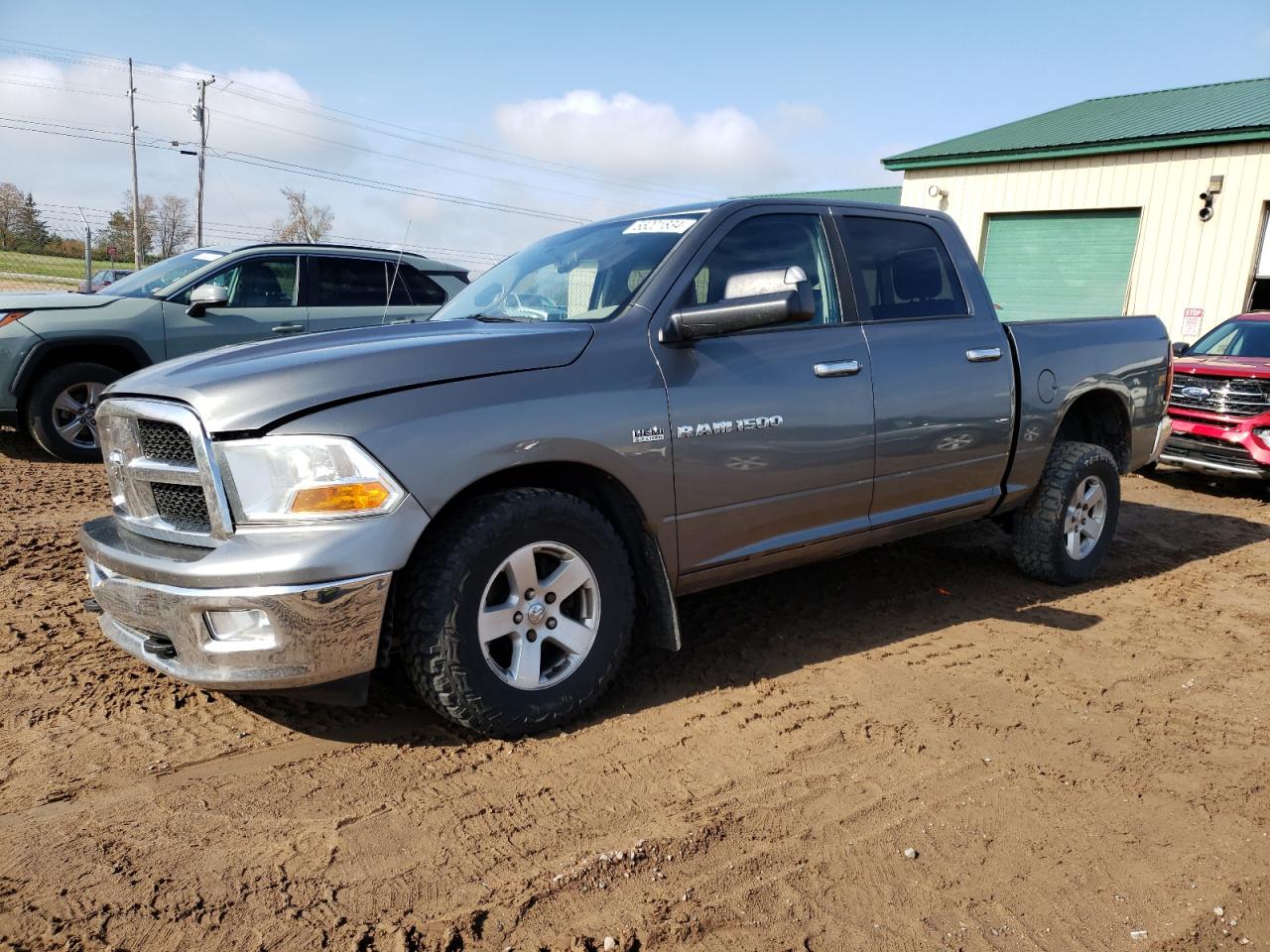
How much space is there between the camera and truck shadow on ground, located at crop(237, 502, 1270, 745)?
341 cm

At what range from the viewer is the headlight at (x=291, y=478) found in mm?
2719

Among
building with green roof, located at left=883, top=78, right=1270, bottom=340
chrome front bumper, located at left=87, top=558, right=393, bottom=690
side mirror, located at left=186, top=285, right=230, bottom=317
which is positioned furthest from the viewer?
building with green roof, located at left=883, top=78, right=1270, bottom=340

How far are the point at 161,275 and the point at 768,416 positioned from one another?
288 inches

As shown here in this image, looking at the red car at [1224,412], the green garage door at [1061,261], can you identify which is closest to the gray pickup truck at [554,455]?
the red car at [1224,412]

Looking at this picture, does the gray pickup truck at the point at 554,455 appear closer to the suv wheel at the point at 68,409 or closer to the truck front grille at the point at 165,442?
the truck front grille at the point at 165,442

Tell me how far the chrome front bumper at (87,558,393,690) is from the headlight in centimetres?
22

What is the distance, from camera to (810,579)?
519 cm

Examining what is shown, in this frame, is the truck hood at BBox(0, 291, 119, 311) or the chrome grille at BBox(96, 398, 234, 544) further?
the truck hood at BBox(0, 291, 119, 311)

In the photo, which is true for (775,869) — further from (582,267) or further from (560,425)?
(582,267)

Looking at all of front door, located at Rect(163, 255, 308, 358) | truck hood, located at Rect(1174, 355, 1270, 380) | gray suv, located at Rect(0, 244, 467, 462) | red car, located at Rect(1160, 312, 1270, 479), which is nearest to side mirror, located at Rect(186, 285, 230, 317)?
gray suv, located at Rect(0, 244, 467, 462)

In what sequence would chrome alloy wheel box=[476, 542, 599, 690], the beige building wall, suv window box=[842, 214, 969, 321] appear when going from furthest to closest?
the beige building wall → suv window box=[842, 214, 969, 321] → chrome alloy wheel box=[476, 542, 599, 690]

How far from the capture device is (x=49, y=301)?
25.6ft

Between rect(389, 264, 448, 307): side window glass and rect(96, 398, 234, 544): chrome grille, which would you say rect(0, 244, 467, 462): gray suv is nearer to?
rect(389, 264, 448, 307): side window glass

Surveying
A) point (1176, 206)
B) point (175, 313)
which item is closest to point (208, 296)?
point (175, 313)
